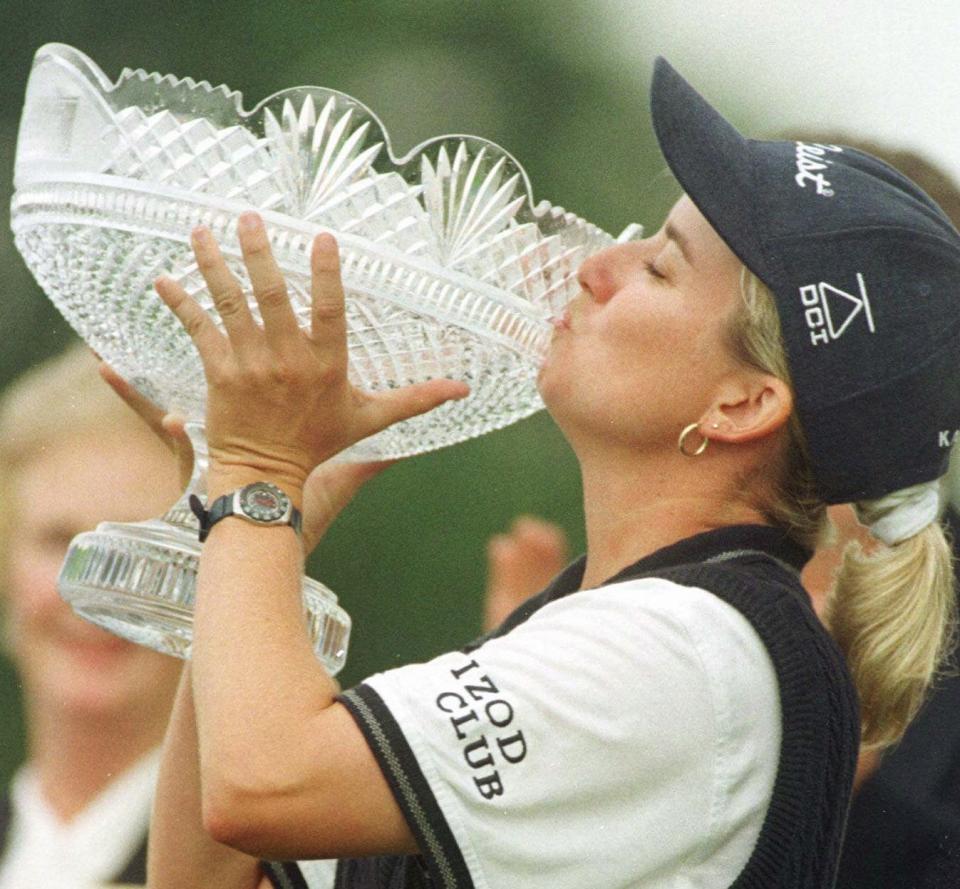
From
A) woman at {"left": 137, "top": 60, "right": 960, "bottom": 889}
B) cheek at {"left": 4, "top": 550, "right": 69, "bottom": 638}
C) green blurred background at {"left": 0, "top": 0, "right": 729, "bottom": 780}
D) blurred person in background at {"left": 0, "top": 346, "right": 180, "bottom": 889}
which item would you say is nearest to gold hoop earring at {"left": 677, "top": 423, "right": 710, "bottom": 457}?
woman at {"left": 137, "top": 60, "right": 960, "bottom": 889}

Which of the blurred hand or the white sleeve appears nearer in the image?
the white sleeve

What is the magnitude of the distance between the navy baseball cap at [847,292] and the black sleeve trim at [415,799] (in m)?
0.48

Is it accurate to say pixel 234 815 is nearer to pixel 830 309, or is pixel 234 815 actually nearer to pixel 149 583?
pixel 149 583

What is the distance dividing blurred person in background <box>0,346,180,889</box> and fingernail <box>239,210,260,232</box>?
1.64 metres

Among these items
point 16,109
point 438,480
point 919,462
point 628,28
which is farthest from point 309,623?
point 628,28

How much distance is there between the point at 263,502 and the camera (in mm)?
1431

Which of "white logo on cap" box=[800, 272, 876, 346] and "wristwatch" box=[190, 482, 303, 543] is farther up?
"white logo on cap" box=[800, 272, 876, 346]

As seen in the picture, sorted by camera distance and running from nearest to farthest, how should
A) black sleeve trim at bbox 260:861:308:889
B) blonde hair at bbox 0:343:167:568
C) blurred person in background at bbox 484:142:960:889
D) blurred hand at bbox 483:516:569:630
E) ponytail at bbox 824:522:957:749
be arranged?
ponytail at bbox 824:522:957:749, black sleeve trim at bbox 260:861:308:889, blurred person in background at bbox 484:142:960:889, blurred hand at bbox 483:516:569:630, blonde hair at bbox 0:343:167:568

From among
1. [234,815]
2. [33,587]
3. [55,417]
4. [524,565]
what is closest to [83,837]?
[33,587]

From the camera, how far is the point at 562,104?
559 cm

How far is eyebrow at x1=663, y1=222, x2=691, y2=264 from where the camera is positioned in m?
1.63

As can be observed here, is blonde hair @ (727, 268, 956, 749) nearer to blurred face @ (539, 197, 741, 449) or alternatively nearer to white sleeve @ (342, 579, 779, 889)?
blurred face @ (539, 197, 741, 449)

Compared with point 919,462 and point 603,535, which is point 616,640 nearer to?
point 603,535

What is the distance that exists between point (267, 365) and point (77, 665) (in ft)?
6.28
